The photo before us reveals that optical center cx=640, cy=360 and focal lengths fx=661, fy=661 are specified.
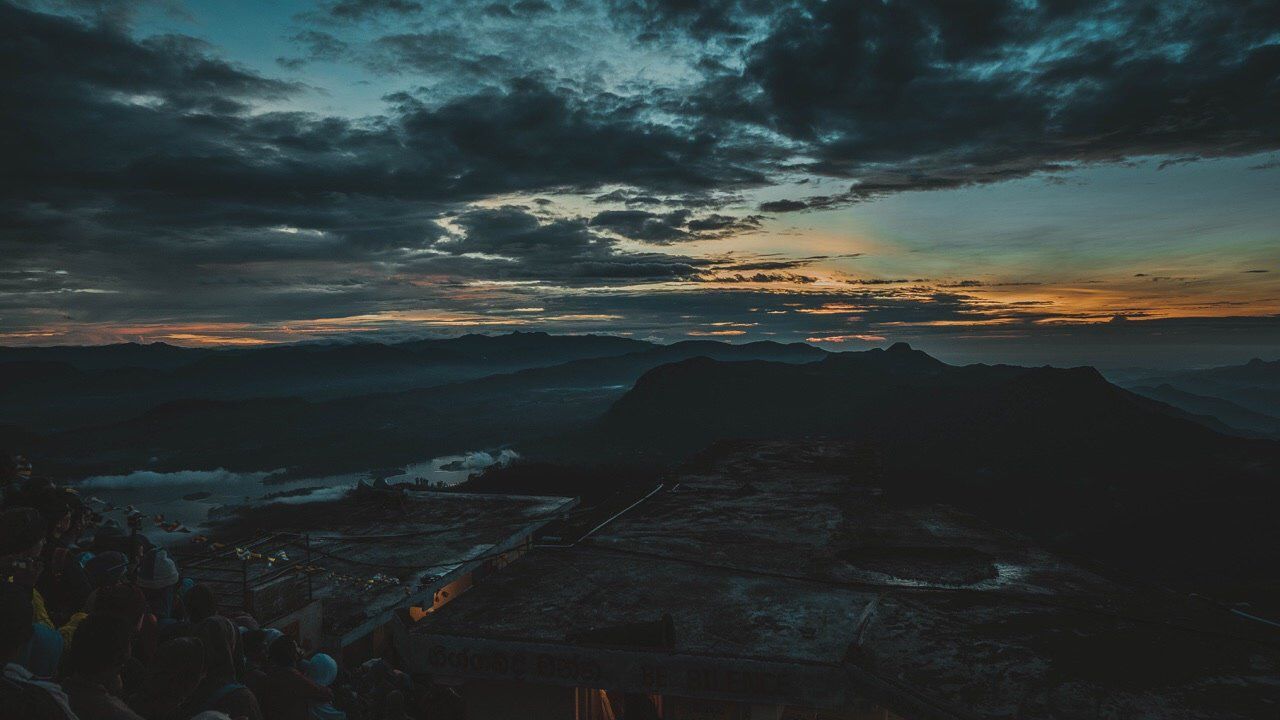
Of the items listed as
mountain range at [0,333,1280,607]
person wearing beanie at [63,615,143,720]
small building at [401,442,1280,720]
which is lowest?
mountain range at [0,333,1280,607]

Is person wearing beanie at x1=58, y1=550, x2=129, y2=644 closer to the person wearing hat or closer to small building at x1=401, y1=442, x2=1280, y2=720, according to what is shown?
the person wearing hat

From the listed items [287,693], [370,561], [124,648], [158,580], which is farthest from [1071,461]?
[124,648]

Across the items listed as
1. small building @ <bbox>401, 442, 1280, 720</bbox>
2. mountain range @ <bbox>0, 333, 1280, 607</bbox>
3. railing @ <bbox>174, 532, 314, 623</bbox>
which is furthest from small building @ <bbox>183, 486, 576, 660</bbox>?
mountain range @ <bbox>0, 333, 1280, 607</bbox>

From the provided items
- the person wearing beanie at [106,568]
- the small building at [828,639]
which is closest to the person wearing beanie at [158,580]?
the person wearing beanie at [106,568]

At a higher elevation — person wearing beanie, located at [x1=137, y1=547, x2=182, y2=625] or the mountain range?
person wearing beanie, located at [x1=137, y1=547, x2=182, y2=625]

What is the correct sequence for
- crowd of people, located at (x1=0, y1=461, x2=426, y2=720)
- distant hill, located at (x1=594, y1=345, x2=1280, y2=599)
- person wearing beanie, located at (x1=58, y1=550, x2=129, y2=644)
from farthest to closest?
1. distant hill, located at (x1=594, y1=345, x2=1280, y2=599)
2. person wearing beanie, located at (x1=58, y1=550, x2=129, y2=644)
3. crowd of people, located at (x1=0, y1=461, x2=426, y2=720)

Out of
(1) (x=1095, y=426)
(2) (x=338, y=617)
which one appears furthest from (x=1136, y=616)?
Answer: (1) (x=1095, y=426)

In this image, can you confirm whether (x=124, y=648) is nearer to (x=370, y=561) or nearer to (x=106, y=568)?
(x=106, y=568)
